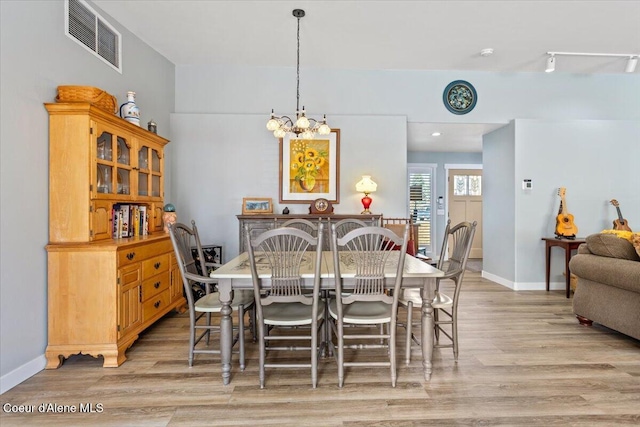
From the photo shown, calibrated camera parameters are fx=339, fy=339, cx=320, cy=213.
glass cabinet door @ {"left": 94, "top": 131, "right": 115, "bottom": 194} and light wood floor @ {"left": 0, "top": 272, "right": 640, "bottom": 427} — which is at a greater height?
glass cabinet door @ {"left": 94, "top": 131, "right": 115, "bottom": 194}

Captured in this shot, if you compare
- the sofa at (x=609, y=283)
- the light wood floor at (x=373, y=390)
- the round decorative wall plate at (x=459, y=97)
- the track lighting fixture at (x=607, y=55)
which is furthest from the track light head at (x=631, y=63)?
the light wood floor at (x=373, y=390)

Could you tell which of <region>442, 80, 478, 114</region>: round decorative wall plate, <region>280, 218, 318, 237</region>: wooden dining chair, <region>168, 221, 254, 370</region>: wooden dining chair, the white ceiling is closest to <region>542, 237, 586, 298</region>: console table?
<region>442, 80, 478, 114</region>: round decorative wall plate

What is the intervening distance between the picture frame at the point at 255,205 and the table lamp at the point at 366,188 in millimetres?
1236

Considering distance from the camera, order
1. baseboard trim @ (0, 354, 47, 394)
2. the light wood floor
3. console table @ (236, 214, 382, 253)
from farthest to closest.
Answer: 1. console table @ (236, 214, 382, 253)
2. baseboard trim @ (0, 354, 47, 394)
3. the light wood floor

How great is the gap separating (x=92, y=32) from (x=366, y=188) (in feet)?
10.7

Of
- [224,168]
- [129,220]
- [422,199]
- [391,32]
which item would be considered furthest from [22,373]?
[422,199]

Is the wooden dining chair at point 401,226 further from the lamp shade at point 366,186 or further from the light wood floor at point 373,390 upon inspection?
the light wood floor at point 373,390

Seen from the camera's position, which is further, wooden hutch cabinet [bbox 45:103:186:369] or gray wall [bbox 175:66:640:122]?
gray wall [bbox 175:66:640:122]

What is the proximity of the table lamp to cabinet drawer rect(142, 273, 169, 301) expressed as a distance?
2.50m

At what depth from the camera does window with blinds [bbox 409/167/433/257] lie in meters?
7.52

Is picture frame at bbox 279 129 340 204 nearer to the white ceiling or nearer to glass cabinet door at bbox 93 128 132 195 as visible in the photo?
the white ceiling

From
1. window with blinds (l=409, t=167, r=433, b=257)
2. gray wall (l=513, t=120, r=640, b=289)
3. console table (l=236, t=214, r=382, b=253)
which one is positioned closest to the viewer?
console table (l=236, t=214, r=382, b=253)

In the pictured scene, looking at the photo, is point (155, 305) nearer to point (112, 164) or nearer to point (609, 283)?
point (112, 164)

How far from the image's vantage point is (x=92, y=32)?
305 cm
